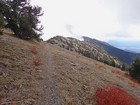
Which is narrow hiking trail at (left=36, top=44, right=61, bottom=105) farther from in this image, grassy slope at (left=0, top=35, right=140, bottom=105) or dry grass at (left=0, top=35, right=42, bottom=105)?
dry grass at (left=0, top=35, right=42, bottom=105)

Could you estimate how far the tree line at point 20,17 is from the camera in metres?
47.5

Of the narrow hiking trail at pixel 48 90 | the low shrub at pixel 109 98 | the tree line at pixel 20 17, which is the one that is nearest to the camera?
the narrow hiking trail at pixel 48 90

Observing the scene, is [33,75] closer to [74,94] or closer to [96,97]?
[74,94]

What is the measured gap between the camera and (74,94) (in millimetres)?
22453

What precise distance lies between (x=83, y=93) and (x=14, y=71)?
701cm

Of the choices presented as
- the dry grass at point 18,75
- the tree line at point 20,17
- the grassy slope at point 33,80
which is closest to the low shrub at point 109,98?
the grassy slope at point 33,80

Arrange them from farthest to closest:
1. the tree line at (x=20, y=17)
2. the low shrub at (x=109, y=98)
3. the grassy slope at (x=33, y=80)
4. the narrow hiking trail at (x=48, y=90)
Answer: the tree line at (x=20, y=17) < the low shrub at (x=109, y=98) < the grassy slope at (x=33, y=80) < the narrow hiking trail at (x=48, y=90)

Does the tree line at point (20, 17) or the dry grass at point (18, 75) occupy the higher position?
the tree line at point (20, 17)

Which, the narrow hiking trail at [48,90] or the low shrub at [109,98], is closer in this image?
the narrow hiking trail at [48,90]

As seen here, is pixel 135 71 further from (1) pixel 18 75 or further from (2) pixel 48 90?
(2) pixel 48 90

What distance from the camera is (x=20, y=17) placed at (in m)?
48.3

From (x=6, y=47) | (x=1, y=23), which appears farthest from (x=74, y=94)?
(x=1, y=23)

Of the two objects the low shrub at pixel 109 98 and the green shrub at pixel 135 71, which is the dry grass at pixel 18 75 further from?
the green shrub at pixel 135 71

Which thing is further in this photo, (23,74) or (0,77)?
(23,74)
